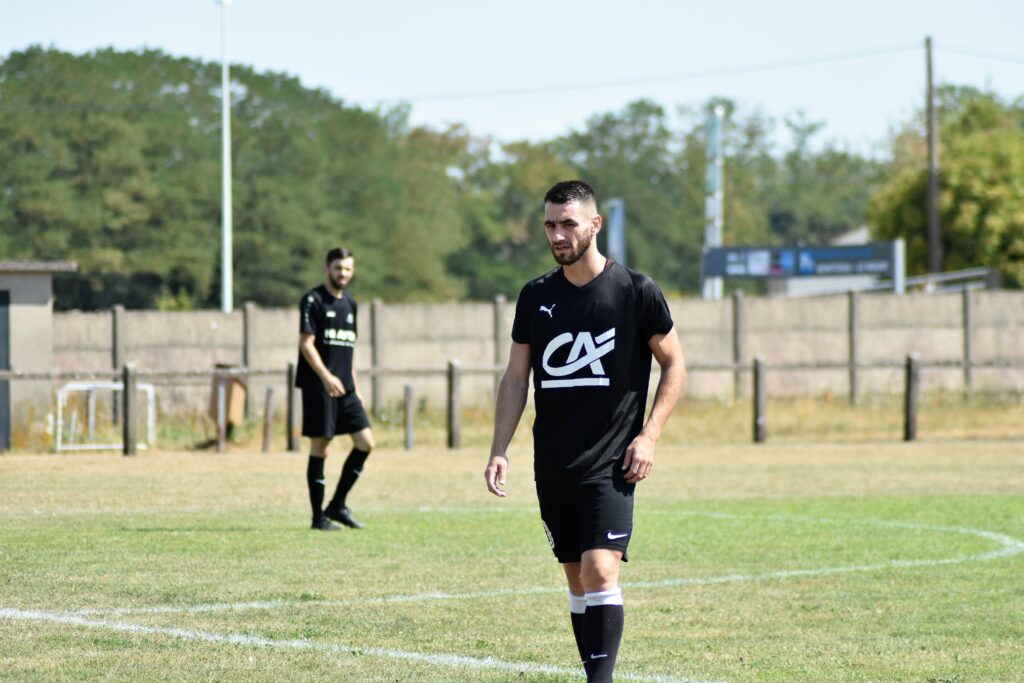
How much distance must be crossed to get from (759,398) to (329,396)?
12788 mm

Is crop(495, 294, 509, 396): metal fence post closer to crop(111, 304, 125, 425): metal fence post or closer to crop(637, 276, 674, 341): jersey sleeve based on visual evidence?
crop(111, 304, 125, 425): metal fence post

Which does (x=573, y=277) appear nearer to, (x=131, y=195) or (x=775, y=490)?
(x=775, y=490)

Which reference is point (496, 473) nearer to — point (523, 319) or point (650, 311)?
point (523, 319)

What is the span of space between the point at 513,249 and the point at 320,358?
8765cm

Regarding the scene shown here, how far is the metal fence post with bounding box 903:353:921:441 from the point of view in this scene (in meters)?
24.7

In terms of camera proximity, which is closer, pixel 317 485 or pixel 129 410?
pixel 317 485

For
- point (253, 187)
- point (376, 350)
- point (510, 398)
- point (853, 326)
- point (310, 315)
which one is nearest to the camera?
point (510, 398)

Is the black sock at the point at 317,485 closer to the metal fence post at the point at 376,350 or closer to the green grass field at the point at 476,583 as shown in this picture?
the green grass field at the point at 476,583

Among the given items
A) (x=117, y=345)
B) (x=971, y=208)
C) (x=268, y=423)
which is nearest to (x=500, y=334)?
(x=117, y=345)

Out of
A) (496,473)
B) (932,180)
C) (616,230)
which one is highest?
(932,180)

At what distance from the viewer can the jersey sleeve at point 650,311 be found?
21.4 feet

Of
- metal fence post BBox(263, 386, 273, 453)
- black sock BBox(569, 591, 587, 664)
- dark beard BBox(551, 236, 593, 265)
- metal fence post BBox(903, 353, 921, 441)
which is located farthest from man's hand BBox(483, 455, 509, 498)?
metal fence post BBox(903, 353, 921, 441)

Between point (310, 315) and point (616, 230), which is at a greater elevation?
point (616, 230)

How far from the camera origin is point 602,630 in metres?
6.41
